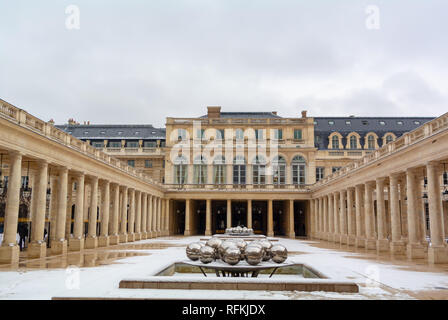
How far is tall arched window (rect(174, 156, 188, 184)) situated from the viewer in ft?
224

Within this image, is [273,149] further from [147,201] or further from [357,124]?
[147,201]

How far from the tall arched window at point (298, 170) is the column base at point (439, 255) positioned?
4360 centimetres

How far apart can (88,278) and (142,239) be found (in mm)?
34957

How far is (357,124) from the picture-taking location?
248ft

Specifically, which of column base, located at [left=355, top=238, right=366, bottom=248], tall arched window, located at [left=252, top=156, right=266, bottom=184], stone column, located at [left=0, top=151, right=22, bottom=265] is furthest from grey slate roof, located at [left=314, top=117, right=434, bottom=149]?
stone column, located at [left=0, top=151, right=22, bottom=265]

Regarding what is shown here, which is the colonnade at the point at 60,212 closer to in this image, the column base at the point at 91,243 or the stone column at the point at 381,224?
the column base at the point at 91,243

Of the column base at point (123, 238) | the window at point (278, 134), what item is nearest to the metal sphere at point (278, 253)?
the column base at point (123, 238)

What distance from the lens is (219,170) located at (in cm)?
6869

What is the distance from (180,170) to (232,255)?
2115 inches

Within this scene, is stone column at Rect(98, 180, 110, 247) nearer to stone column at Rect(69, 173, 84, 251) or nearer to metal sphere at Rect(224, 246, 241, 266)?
stone column at Rect(69, 173, 84, 251)

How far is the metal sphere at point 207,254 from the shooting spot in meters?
15.9

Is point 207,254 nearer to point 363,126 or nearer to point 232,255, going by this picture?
point 232,255

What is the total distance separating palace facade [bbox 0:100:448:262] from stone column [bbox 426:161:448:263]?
0.77 meters
